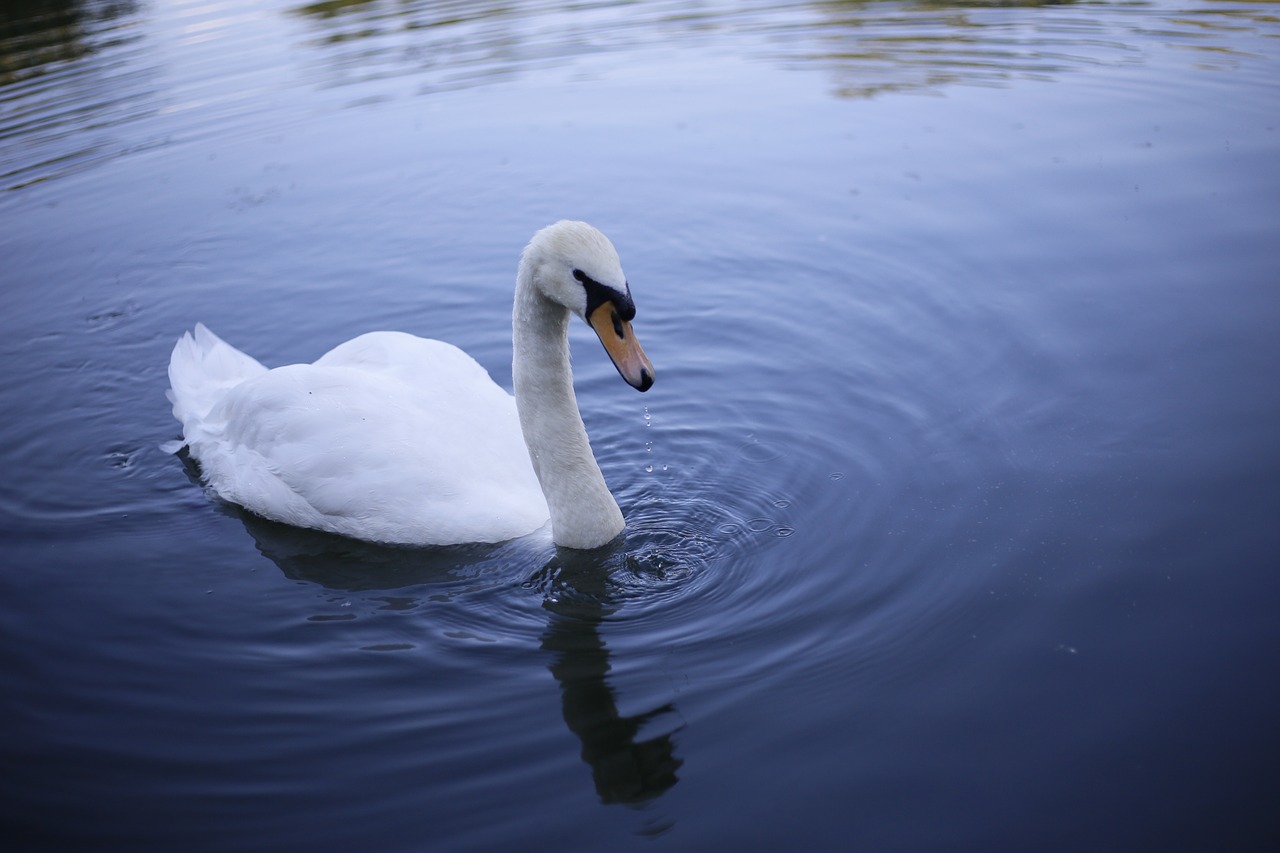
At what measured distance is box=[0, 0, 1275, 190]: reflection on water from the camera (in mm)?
14695

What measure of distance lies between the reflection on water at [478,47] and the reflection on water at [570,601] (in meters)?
9.35

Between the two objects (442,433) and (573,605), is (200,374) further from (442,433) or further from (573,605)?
(573,605)

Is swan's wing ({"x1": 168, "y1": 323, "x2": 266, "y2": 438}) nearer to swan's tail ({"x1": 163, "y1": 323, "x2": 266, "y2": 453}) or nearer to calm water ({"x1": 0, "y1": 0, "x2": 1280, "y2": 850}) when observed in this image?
swan's tail ({"x1": 163, "y1": 323, "x2": 266, "y2": 453})

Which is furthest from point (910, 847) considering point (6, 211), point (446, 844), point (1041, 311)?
point (6, 211)

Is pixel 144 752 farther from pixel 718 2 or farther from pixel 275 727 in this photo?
pixel 718 2

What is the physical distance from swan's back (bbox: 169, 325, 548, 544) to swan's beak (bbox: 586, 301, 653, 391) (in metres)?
1.38

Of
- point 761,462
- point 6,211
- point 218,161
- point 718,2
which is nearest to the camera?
point 761,462

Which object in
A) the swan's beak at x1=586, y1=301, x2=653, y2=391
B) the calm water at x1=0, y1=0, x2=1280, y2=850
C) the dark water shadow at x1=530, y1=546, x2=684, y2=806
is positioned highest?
the swan's beak at x1=586, y1=301, x2=653, y2=391

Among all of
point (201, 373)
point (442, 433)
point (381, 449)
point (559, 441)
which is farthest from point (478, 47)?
point (559, 441)

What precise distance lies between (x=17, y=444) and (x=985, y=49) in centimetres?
1290

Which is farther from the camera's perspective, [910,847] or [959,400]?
[959,400]

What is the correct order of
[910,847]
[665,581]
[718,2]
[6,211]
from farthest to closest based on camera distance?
[718,2], [6,211], [665,581], [910,847]

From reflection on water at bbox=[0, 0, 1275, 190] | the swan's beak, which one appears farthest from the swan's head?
reflection on water at bbox=[0, 0, 1275, 190]

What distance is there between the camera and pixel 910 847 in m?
4.14
